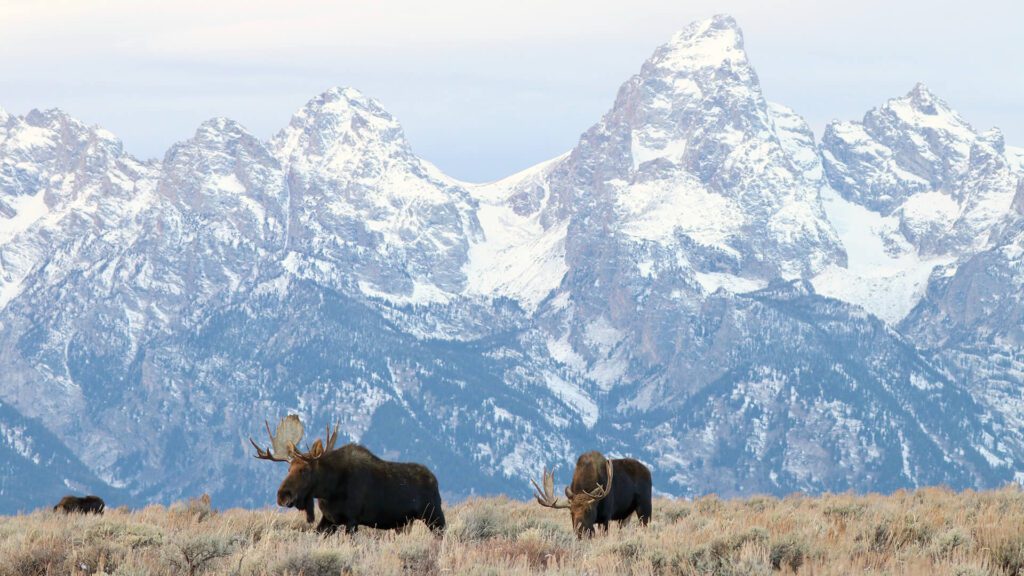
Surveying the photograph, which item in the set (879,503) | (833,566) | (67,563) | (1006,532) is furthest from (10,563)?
(879,503)

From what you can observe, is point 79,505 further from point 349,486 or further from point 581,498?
point 581,498

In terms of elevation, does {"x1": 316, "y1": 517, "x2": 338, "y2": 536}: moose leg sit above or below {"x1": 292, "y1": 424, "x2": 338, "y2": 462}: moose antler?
below

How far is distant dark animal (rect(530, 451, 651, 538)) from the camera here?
751 inches

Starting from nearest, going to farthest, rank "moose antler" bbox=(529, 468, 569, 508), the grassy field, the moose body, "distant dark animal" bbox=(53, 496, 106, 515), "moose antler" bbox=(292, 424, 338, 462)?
the grassy field < "moose antler" bbox=(292, 424, 338, 462) < the moose body < "moose antler" bbox=(529, 468, 569, 508) < "distant dark animal" bbox=(53, 496, 106, 515)

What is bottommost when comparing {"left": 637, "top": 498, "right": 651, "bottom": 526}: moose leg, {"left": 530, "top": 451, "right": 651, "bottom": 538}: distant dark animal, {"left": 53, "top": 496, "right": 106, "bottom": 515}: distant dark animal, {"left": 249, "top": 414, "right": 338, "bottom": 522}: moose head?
{"left": 53, "top": 496, "right": 106, "bottom": 515}: distant dark animal

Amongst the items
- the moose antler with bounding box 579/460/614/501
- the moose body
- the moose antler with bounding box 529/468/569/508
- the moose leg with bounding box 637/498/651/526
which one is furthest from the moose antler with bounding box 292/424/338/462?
the moose leg with bounding box 637/498/651/526

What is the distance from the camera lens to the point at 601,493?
19.3 meters

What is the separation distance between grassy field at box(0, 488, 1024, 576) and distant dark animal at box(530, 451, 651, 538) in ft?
1.35

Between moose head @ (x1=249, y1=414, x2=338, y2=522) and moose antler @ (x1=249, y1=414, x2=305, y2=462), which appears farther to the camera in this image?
moose antler @ (x1=249, y1=414, x2=305, y2=462)

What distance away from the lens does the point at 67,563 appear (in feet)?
49.3

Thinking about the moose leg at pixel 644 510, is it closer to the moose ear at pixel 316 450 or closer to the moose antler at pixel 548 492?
the moose antler at pixel 548 492

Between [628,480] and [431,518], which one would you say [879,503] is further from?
[431,518]

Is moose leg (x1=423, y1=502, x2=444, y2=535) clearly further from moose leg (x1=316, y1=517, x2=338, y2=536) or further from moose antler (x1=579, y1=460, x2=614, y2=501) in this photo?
moose antler (x1=579, y1=460, x2=614, y2=501)

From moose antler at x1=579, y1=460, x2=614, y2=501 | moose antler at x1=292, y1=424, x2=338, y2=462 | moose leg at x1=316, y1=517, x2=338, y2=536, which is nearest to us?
moose antler at x1=292, y1=424, x2=338, y2=462
